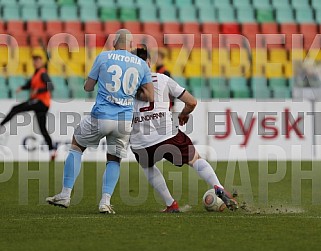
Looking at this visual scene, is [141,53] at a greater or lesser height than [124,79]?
greater

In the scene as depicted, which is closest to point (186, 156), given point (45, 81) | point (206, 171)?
point (206, 171)

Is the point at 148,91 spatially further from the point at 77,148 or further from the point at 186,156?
the point at 77,148

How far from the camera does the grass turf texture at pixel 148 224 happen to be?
25.4 ft

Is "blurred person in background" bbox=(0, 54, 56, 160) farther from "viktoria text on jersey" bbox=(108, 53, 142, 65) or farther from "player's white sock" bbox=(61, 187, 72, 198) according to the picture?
"viktoria text on jersey" bbox=(108, 53, 142, 65)

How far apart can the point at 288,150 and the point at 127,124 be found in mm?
10354

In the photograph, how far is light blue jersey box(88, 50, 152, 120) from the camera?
32.0 feet

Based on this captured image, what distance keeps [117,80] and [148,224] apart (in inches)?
65.9

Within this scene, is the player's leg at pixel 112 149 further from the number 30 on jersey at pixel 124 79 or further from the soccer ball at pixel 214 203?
the soccer ball at pixel 214 203

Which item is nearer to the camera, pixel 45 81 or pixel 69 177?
pixel 69 177

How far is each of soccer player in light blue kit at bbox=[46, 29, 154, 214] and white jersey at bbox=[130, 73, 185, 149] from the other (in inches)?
9.0

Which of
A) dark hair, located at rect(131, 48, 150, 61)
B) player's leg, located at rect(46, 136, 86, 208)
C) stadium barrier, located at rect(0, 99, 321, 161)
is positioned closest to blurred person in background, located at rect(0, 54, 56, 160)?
stadium barrier, located at rect(0, 99, 321, 161)

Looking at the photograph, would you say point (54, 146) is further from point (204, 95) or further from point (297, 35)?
point (297, 35)

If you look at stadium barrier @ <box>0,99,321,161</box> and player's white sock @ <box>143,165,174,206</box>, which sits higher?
stadium barrier @ <box>0,99,321,161</box>

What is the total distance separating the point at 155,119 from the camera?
402 inches
